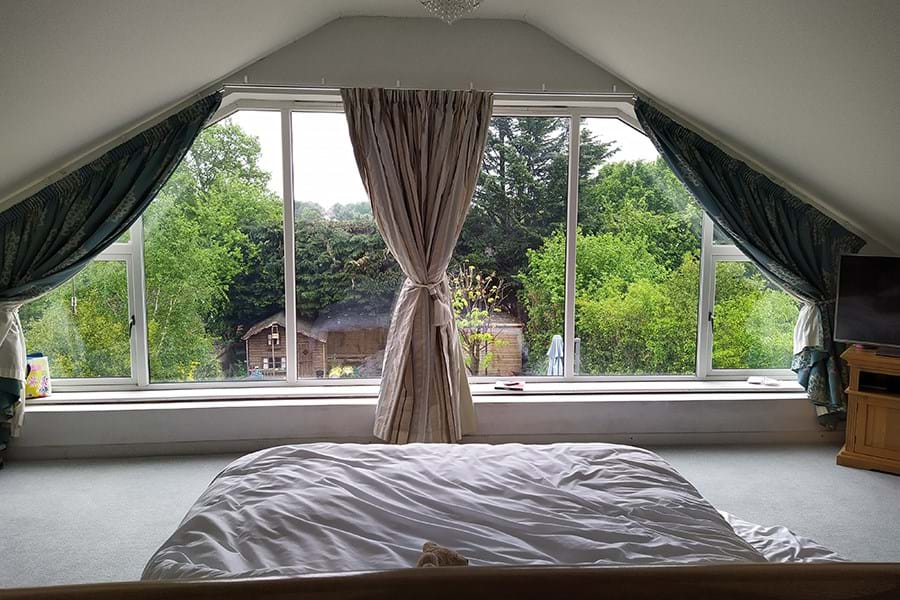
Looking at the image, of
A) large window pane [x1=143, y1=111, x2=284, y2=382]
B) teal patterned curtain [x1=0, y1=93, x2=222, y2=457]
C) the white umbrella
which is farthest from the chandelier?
the white umbrella

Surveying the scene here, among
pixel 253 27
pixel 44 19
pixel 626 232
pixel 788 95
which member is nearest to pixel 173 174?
pixel 253 27

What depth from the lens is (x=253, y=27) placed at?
3436 mm

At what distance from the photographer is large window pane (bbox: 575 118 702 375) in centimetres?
451

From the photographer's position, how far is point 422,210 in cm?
409

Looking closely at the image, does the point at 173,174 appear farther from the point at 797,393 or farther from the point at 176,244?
the point at 797,393

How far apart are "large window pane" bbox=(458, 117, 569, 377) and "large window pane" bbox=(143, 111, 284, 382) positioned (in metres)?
1.27

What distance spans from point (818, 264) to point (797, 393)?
83 centimetres

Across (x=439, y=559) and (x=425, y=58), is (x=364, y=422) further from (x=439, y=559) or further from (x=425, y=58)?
(x=439, y=559)

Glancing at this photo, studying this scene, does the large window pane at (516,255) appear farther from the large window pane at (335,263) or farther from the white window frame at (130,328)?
the white window frame at (130,328)

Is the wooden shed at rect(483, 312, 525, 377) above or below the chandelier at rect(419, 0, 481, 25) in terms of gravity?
below

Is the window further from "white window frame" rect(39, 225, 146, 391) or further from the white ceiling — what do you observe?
the white ceiling

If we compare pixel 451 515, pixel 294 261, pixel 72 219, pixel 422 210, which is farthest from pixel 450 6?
pixel 72 219

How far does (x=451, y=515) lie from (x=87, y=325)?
3274mm

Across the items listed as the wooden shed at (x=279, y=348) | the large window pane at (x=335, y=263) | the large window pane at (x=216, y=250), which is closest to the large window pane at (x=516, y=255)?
the large window pane at (x=335, y=263)
